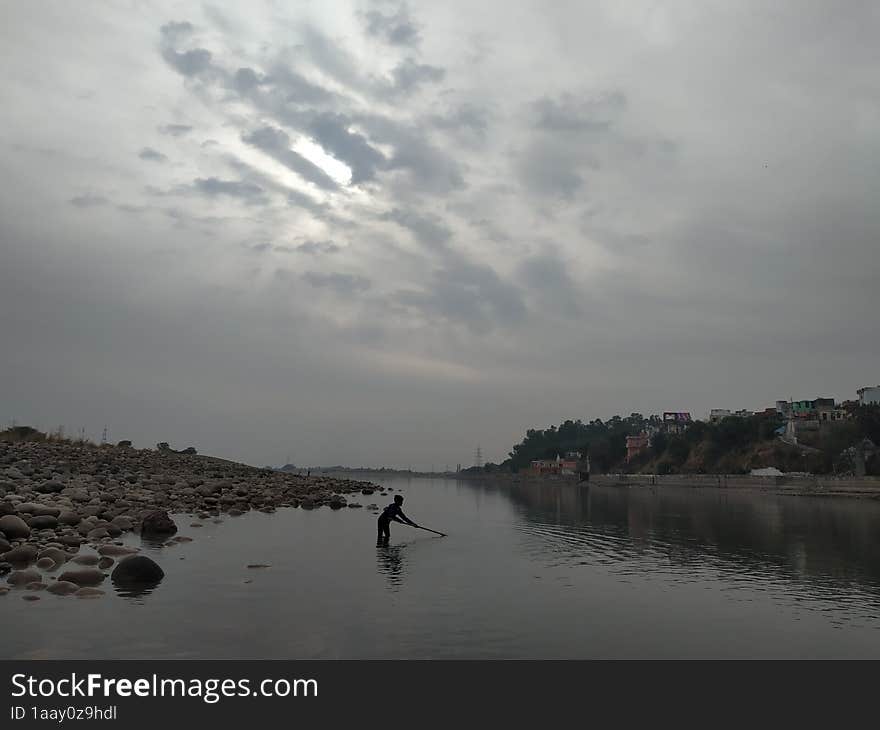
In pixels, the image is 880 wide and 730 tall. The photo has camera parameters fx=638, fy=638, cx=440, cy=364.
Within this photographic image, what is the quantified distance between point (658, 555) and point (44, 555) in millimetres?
22066

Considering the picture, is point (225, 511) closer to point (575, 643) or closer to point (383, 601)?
point (383, 601)

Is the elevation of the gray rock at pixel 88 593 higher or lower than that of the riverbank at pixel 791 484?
higher

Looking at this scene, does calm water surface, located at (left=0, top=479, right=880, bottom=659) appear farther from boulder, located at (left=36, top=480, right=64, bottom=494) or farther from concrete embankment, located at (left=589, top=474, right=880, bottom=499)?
concrete embankment, located at (left=589, top=474, right=880, bottom=499)

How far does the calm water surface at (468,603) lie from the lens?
40.6 ft

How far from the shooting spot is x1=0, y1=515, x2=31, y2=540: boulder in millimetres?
20984

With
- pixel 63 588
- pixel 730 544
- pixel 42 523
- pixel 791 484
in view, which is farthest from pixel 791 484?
pixel 63 588

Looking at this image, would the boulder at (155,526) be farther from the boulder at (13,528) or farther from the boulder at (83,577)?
the boulder at (83,577)

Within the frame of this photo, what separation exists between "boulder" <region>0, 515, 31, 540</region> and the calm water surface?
389cm

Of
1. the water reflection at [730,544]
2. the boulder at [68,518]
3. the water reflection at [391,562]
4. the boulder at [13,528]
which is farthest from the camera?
the boulder at [68,518]

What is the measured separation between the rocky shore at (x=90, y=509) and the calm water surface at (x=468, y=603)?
4.19ft

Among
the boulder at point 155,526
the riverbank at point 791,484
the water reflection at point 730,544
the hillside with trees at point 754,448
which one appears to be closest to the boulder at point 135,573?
the boulder at point 155,526

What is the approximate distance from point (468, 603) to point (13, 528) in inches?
614
